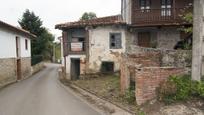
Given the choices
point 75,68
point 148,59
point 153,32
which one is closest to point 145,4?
point 153,32

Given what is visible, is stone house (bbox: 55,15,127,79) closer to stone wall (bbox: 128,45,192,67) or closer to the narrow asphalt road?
the narrow asphalt road

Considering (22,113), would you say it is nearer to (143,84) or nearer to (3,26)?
(143,84)

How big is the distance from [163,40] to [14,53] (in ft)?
44.2

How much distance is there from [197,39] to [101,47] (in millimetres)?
12714

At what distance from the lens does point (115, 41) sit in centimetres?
2348

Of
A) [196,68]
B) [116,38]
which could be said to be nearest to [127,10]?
[116,38]

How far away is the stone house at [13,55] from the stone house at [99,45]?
4384 mm

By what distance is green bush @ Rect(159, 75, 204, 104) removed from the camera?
10.9m

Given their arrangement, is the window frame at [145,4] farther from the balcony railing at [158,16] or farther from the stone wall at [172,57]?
the stone wall at [172,57]

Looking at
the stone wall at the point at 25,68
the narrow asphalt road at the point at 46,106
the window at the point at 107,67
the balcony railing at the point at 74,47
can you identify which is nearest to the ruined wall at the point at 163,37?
the window at the point at 107,67

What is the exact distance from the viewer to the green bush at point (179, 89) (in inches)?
430

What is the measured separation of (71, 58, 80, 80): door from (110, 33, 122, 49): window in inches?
134

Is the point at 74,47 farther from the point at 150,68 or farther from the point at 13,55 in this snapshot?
the point at 150,68

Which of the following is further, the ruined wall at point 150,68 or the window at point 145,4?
the window at point 145,4
